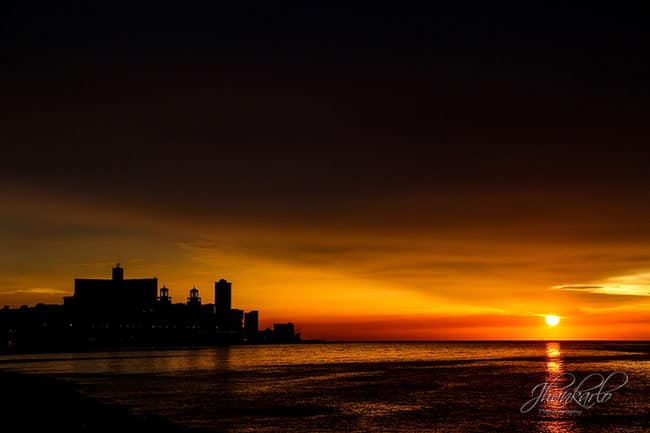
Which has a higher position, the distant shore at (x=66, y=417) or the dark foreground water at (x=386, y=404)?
the distant shore at (x=66, y=417)

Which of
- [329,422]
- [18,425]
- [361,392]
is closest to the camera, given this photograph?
[18,425]

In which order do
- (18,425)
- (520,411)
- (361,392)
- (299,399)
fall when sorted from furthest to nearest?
(361,392), (299,399), (520,411), (18,425)

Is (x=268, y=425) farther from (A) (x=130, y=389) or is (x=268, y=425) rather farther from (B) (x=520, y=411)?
(A) (x=130, y=389)

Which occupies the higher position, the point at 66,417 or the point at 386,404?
the point at 66,417

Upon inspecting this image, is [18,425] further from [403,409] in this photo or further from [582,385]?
[582,385]

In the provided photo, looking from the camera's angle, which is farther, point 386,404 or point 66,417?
point 386,404

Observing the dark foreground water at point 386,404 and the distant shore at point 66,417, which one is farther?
the dark foreground water at point 386,404

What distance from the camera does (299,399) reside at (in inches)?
2849

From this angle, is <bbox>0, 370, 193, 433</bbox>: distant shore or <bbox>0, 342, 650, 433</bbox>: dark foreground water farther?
<bbox>0, 342, 650, 433</bbox>: dark foreground water

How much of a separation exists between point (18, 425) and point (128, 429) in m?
6.43

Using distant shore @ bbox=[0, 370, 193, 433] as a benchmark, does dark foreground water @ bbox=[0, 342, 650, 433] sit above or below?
below

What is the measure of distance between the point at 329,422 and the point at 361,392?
28090 millimetres

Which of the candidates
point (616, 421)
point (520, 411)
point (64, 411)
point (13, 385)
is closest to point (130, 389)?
point (13, 385)

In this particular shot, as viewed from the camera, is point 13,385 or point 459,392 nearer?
point 13,385
